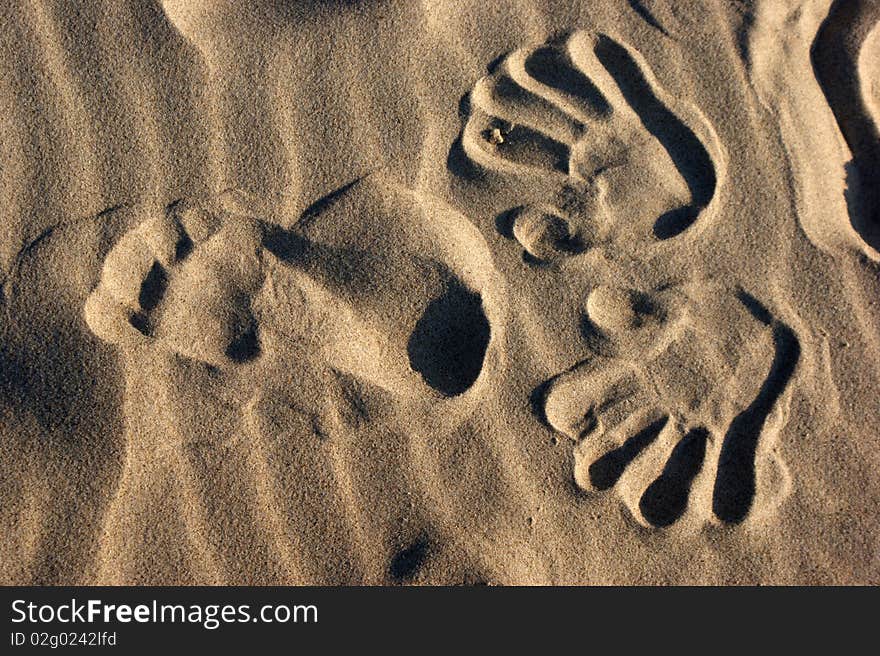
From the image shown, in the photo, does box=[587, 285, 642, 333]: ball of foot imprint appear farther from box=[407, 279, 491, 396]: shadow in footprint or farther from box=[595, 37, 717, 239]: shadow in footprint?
box=[407, 279, 491, 396]: shadow in footprint

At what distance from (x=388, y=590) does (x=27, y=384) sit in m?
1.09

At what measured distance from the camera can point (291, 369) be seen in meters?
1.70

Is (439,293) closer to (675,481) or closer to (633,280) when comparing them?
(633,280)

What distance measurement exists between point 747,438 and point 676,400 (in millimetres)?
216

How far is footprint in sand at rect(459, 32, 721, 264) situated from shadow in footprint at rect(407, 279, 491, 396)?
8.6 inches

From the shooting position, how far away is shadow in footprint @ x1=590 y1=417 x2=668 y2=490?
68.1 inches

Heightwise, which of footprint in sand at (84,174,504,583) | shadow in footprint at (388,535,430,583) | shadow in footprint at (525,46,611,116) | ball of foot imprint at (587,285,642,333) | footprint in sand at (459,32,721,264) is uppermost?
shadow in footprint at (525,46,611,116)

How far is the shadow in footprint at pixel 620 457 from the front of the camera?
5.67 ft

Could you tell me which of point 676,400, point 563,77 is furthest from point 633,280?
point 563,77

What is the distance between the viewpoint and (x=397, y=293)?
1734mm

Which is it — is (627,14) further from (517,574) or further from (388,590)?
(388,590)

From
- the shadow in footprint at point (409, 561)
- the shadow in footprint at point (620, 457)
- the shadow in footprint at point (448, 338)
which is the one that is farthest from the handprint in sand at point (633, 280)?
the shadow in footprint at point (409, 561)

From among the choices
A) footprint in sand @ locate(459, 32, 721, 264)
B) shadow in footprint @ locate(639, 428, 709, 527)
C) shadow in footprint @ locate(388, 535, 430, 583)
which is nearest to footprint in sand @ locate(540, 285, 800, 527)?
shadow in footprint @ locate(639, 428, 709, 527)

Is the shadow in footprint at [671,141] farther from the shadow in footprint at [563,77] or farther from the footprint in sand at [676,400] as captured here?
the footprint in sand at [676,400]
